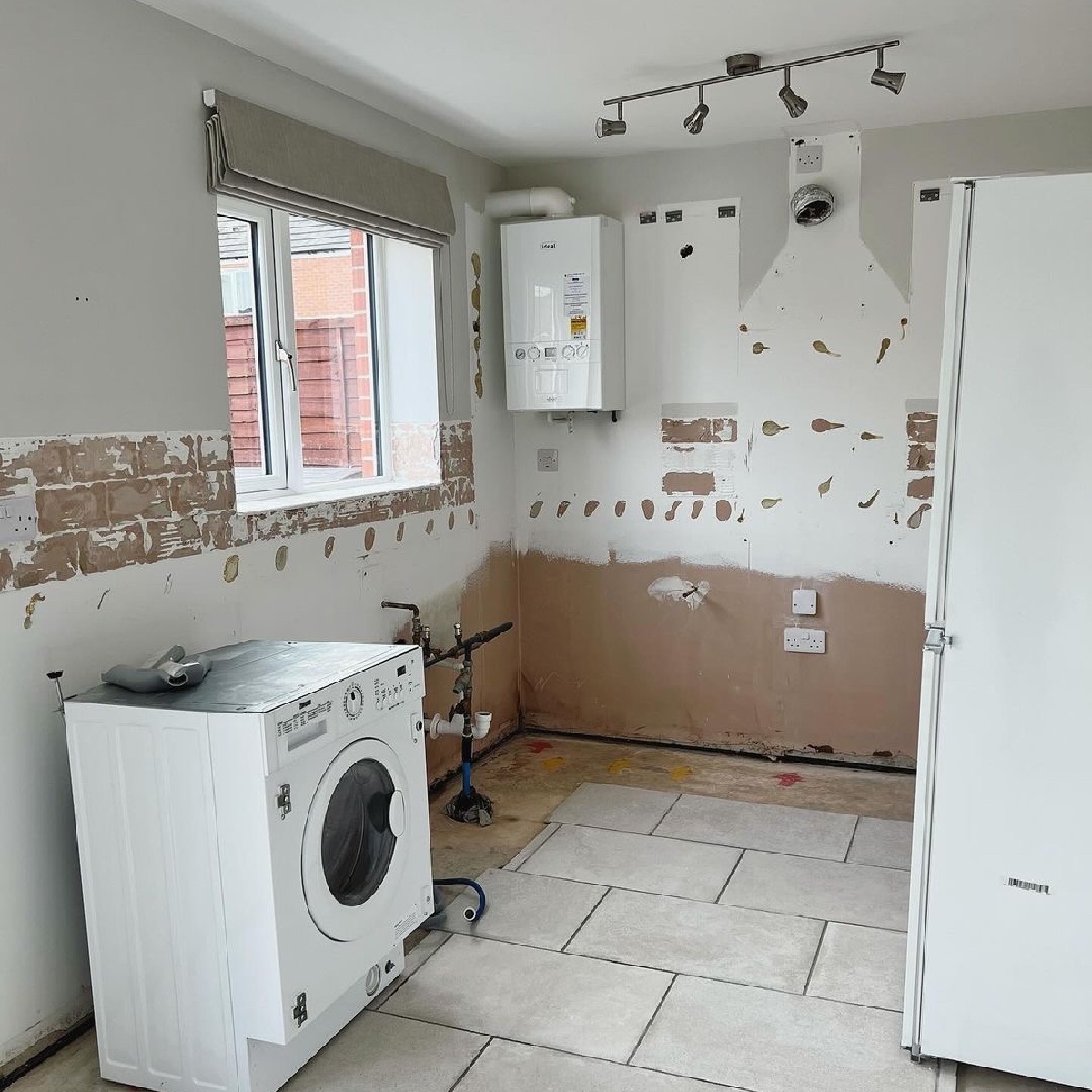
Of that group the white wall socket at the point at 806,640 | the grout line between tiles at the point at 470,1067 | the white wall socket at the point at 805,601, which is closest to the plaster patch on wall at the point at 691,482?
the white wall socket at the point at 805,601

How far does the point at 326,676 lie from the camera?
231 centimetres

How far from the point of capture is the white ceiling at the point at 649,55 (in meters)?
2.64

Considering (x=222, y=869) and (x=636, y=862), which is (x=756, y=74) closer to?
(x=636, y=862)

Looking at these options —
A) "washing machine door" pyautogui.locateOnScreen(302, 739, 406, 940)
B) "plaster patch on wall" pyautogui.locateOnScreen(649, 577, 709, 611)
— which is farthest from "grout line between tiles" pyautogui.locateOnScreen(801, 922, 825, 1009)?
"plaster patch on wall" pyautogui.locateOnScreen(649, 577, 709, 611)

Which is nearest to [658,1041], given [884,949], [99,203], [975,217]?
[884,949]

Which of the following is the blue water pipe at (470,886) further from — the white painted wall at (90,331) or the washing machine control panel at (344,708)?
the white painted wall at (90,331)

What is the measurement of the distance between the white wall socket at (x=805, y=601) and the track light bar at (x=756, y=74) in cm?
184

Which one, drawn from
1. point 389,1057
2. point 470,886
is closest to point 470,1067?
point 389,1057

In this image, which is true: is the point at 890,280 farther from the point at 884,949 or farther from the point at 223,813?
the point at 223,813

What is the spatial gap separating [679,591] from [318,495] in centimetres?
170

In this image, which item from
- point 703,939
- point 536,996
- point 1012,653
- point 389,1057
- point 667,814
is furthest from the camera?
point 667,814

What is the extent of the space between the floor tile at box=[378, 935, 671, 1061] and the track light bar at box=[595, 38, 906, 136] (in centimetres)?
244

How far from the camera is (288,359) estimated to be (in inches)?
128

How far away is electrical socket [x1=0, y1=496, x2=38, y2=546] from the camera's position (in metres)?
2.19
